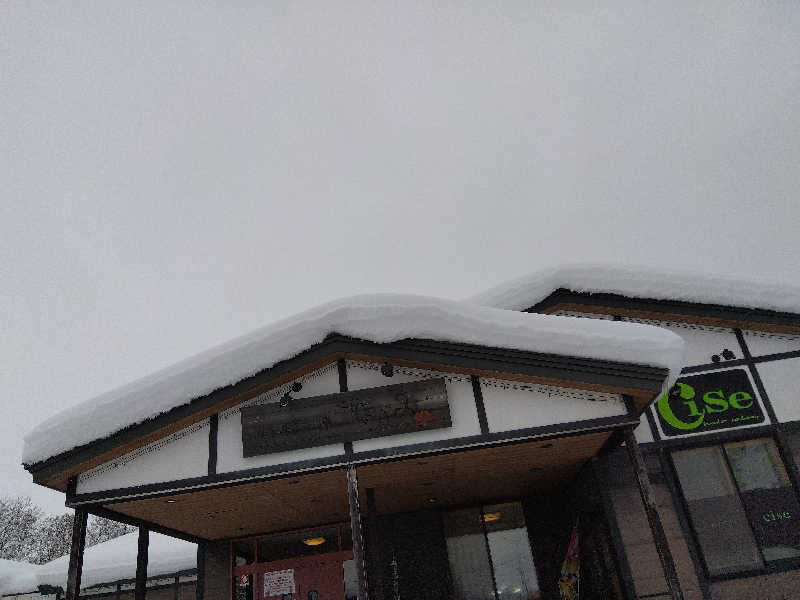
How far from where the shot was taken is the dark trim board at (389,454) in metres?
6.01

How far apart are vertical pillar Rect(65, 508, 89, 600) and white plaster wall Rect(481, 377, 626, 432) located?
5.12 m

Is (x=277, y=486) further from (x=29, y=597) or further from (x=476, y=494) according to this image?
(x=29, y=597)

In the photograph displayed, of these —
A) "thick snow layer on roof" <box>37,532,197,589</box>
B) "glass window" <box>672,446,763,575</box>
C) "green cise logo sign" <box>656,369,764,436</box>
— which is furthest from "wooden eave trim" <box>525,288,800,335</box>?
"thick snow layer on roof" <box>37,532,197,589</box>

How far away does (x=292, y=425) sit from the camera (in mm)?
6250

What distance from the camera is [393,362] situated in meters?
6.43

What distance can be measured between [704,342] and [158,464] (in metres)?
8.19

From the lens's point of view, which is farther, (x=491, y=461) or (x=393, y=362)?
(x=491, y=461)

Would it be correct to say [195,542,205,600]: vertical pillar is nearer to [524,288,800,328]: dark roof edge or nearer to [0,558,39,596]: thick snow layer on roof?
[524,288,800,328]: dark roof edge

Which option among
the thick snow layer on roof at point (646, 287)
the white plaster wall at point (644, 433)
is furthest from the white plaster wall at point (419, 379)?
the white plaster wall at point (644, 433)

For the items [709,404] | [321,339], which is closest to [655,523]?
[709,404]

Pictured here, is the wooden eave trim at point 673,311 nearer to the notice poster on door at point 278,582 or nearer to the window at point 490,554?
the window at point 490,554

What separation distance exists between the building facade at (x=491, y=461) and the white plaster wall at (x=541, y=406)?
2cm

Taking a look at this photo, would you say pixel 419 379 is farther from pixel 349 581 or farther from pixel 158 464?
pixel 349 581

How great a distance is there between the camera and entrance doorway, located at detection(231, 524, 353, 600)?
10.2 metres
